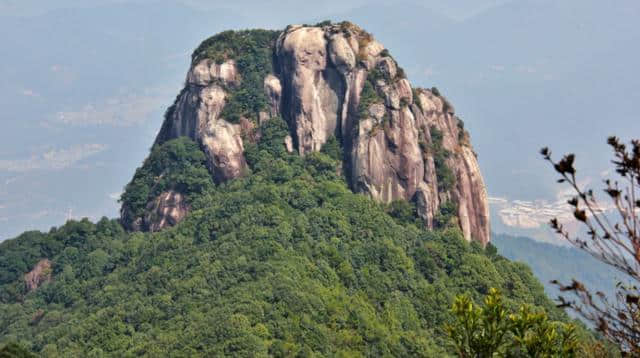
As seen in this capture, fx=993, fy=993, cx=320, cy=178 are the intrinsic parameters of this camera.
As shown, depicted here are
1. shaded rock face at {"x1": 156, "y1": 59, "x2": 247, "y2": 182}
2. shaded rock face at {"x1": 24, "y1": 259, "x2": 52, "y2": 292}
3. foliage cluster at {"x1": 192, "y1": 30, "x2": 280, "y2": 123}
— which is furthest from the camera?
foliage cluster at {"x1": 192, "y1": 30, "x2": 280, "y2": 123}

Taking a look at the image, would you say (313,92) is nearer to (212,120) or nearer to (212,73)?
(212,120)

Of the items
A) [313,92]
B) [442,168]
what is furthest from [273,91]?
[442,168]

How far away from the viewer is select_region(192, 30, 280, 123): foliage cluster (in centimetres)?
10062

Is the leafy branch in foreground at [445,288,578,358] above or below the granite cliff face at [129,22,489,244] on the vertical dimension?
below

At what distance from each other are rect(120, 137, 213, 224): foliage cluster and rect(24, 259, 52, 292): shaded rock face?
9893 mm

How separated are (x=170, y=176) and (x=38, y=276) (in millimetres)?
16138

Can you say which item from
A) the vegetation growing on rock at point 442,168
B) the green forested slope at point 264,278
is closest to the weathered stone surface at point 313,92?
the green forested slope at point 264,278

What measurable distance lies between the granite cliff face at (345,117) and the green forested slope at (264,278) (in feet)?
7.21

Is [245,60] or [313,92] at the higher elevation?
[245,60]

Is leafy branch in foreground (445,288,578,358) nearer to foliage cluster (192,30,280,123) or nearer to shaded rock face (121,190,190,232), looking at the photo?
shaded rock face (121,190,190,232)

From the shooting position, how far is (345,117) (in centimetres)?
9881

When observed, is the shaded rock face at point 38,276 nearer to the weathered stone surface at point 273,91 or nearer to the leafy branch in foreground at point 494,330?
the weathered stone surface at point 273,91

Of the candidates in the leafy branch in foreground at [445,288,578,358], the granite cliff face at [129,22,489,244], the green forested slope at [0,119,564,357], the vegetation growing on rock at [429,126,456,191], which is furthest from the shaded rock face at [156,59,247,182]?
the leafy branch in foreground at [445,288,578,358]

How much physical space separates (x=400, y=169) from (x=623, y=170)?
7288 cm
